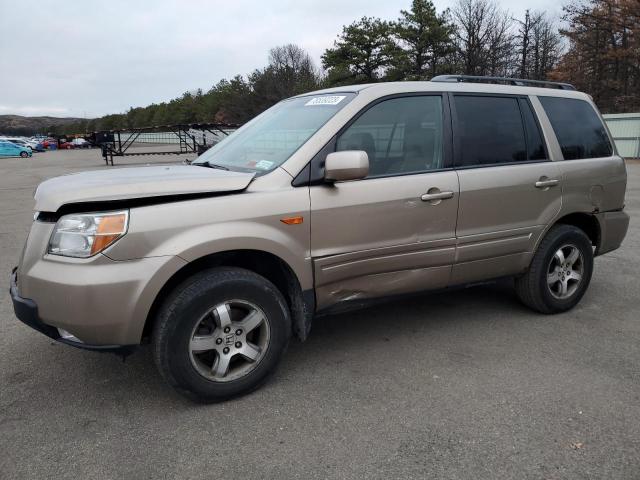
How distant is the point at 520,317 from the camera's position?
14.1ft

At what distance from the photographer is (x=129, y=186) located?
2682 millimetres

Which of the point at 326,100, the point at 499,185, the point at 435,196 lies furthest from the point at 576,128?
the point at 326,100

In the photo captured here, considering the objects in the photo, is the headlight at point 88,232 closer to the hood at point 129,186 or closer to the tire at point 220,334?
the hood at point 129,186

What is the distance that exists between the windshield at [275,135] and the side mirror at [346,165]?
32cm

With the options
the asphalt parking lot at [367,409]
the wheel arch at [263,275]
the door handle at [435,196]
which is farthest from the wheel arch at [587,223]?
the wheel arch at [263,275]

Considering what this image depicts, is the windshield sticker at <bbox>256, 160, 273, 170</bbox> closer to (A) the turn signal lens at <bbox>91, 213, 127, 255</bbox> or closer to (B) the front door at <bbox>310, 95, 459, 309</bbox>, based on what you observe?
(B) the front door at <bbox>310, 95, 459, 309</bbox>

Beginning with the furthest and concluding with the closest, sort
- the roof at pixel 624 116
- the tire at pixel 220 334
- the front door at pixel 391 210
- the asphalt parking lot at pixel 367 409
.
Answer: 1. the roof at pixel 624 116
2. the front door at pixel 391 210
3. the tire at pixel 220 334
4. the asphalt parking lot at pixel 367 409

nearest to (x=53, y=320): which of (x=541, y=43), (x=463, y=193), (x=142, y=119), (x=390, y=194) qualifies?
(x=390, y=194)

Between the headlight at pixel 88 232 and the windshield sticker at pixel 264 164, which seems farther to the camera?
the windshield sticker at pixel 264 164

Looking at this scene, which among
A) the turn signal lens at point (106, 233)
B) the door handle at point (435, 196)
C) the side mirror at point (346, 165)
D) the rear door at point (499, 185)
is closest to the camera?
the turn signal lens at point (106, 233)

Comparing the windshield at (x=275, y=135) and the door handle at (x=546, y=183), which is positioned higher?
the windshield at (x=275, y=135)

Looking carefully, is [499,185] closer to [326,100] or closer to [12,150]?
[326,100]

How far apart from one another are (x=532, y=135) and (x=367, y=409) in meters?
2.59

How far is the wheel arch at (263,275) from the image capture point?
2846 millimetres
